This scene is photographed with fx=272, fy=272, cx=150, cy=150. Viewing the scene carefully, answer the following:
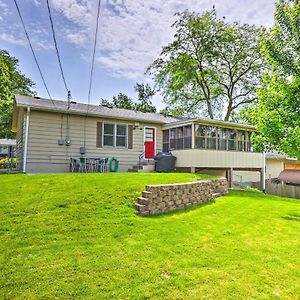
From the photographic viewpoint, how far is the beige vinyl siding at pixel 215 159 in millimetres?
14023

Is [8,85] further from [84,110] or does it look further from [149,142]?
[149,142]

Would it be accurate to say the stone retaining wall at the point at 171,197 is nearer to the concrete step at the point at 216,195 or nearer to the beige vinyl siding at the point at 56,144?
the concrete step at the point at 216,195

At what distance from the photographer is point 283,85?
8.73m

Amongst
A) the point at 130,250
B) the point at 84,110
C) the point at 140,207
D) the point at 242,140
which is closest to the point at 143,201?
the point at 140,207

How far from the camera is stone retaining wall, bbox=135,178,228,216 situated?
643cm

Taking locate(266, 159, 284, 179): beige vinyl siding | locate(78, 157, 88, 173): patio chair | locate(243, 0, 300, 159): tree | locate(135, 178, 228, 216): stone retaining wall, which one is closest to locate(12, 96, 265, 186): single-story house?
locate(78, 157, 88, 173): patio chair

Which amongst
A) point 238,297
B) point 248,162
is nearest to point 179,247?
point 238,297

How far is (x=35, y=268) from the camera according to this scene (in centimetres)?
354

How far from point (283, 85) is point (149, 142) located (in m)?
7.96

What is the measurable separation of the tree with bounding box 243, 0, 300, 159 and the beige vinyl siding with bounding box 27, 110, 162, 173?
299 inches

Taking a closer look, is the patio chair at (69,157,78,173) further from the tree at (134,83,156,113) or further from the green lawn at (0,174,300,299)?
the tree at (134,83,156,113)

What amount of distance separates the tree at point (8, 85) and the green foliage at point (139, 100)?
1036 centimetres

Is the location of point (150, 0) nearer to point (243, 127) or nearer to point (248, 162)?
point (243, 127)

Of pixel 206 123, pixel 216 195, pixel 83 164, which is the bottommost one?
pixel 216 195
